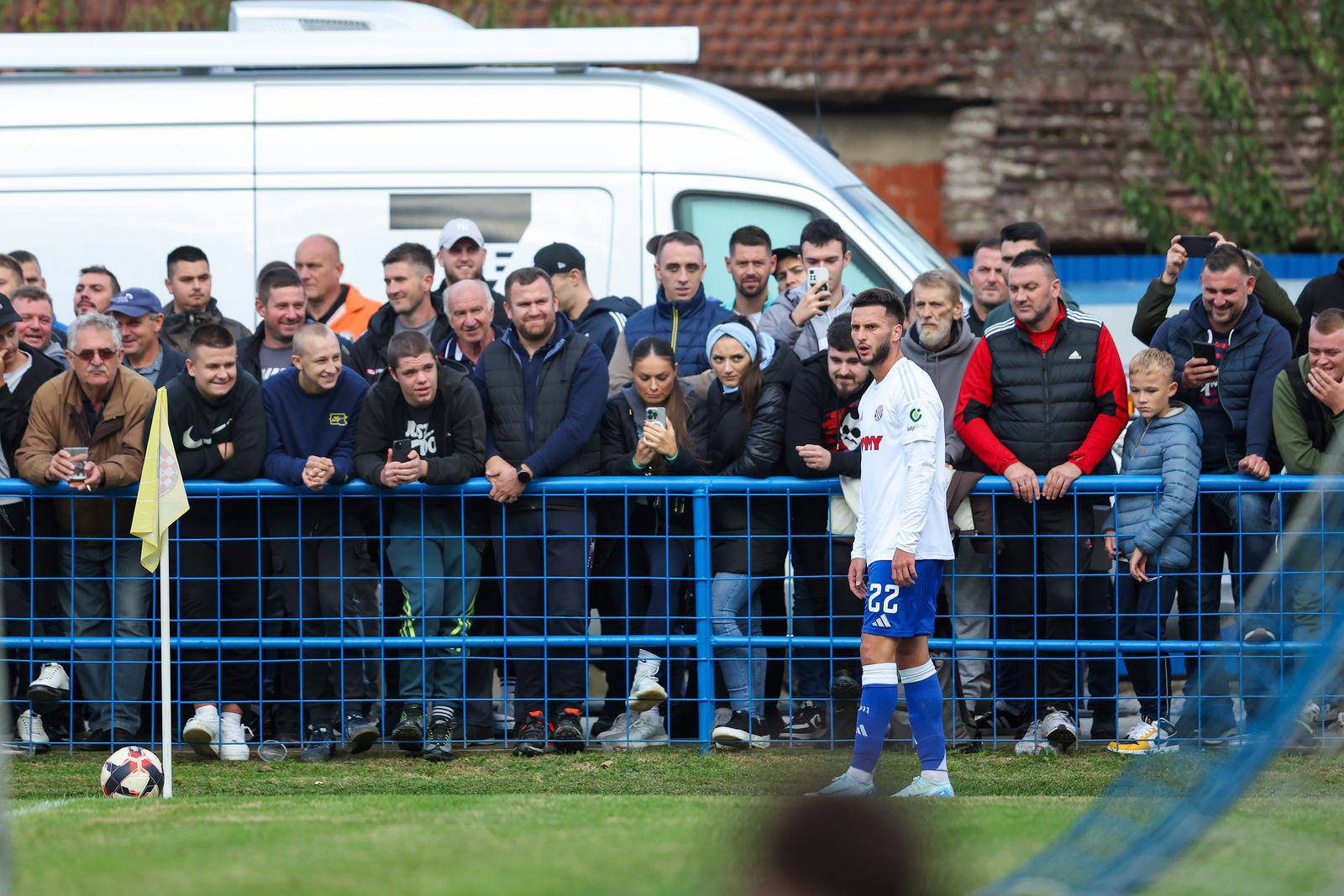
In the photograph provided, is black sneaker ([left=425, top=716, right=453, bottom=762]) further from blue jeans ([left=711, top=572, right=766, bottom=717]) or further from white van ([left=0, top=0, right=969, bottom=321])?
white van ([left=0, top=0, right=969, bottom=321])

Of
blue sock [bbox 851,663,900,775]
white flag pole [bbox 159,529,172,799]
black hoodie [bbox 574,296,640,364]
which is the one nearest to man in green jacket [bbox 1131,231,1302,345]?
black hoodie [bbox 574,296,640,364]

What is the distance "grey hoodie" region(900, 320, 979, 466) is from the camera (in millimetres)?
9430

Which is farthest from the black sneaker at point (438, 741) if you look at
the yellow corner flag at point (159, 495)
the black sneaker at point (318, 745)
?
the yellow corner flag at point (159, 495)

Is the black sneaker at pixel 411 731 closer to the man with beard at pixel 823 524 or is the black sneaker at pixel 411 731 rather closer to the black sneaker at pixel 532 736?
the black sneaker at pixel 532 736

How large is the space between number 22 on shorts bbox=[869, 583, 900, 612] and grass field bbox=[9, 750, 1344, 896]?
2.27ft

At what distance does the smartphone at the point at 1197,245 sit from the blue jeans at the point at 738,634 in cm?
294

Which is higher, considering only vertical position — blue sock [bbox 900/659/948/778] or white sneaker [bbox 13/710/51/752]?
blue sock [bbox 900/659/948/778]

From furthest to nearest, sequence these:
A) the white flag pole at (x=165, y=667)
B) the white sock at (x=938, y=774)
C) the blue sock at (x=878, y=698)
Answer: the white flag pole at (x=165, y=667)
the white sock at (x=938, y=774)
the blue sock at (x=878, y=698)

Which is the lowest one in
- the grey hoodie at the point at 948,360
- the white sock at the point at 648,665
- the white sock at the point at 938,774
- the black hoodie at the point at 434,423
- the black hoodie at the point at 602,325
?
the white sock at the point at 938,774

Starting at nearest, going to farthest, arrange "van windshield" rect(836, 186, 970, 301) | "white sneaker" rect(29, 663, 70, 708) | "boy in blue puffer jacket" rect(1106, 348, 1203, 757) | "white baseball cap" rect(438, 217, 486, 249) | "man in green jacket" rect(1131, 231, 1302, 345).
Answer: "boy in blue puffer jacket" rect(1106, 348, 1203, 757) → "white sneaker" rect(29, 663, 70, 708) → "man in green jacket" rect(1131, 231, 1302, 345) → "white baseball cap" rect(438, 217, 486, 249) → "van windshield" rect(836, 186, 970, 301)

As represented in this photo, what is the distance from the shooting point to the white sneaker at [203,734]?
352 inches

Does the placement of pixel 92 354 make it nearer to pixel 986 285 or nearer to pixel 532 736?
pixel 532 736

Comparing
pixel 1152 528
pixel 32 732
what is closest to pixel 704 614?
pixel 1152 528

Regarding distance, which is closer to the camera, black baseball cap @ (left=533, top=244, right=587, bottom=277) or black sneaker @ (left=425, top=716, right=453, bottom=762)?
black sneaker @ (left=425, top=716, right=453, bottom=762)
